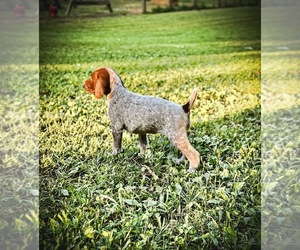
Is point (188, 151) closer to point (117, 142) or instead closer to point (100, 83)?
point (117, 142)

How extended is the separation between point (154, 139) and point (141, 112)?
0.20 m

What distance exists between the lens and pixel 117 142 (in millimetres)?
2410

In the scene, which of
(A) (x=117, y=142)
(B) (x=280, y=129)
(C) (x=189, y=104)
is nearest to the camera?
(C) (x=189, y=104)

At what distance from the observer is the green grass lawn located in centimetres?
224

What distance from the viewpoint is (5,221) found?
2246 millimetres

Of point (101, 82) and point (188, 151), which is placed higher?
point (101, 82)

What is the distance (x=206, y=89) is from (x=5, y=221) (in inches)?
41.6

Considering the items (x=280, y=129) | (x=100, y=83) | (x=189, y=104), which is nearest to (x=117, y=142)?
(x=100, y=83)

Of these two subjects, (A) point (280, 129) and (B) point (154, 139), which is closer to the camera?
(B) point (154, 139)

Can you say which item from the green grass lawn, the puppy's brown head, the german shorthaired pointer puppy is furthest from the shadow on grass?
the puppy's brown head

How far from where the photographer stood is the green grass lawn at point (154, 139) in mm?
2236

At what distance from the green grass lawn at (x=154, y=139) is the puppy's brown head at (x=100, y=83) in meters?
0.15

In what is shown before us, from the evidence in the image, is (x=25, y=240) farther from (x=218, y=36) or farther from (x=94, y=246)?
(x=218, y=36)

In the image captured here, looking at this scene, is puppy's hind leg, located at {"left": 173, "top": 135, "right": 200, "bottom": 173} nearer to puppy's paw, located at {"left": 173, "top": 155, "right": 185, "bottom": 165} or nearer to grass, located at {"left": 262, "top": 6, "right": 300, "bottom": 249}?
puppy's paw, located at {"left": 173, "top": 155, "right": 185, "bottom": 165}
